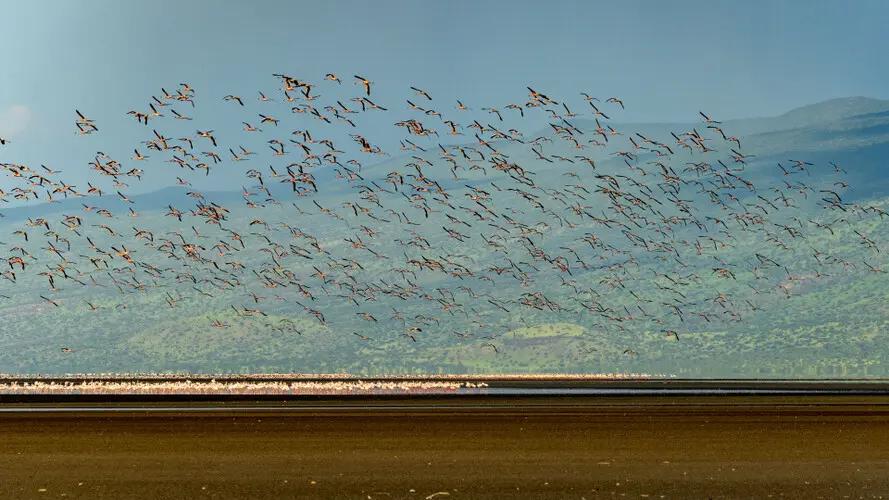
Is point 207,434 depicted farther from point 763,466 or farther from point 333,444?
point 763,466

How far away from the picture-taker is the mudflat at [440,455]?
28.6 m

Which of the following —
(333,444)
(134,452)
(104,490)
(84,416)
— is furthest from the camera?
(84,416)

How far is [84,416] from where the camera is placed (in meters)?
58.0

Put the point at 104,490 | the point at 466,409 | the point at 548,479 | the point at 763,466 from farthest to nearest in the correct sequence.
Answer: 1. the point at 466,409
2. the point at 763,466
3. the point at 548,479
4. the point at 104,490

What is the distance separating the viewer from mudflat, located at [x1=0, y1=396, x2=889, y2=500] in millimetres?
28594

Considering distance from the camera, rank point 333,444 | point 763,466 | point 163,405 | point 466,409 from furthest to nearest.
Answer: point 163,405, point 466,409, point 333,444, point 763,466

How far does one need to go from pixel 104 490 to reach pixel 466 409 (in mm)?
38654

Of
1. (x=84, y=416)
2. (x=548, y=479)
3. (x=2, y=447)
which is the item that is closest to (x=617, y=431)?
(x=548, y=479)

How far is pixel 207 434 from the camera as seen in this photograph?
44.6m

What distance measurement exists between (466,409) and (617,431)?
1938cm

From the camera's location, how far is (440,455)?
120 ft

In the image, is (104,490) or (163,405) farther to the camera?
(163,405)

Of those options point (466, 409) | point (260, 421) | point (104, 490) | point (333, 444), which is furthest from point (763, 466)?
point (466, 409)

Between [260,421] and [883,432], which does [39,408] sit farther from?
[883,432]
